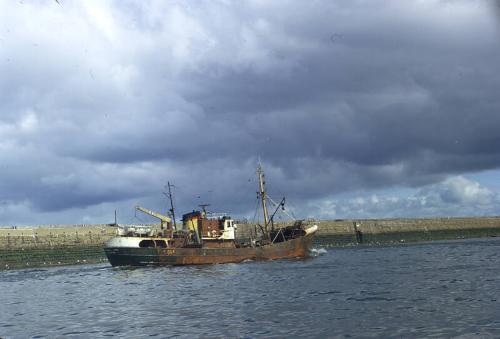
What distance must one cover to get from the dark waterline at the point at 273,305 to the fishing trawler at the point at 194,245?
45.3ft

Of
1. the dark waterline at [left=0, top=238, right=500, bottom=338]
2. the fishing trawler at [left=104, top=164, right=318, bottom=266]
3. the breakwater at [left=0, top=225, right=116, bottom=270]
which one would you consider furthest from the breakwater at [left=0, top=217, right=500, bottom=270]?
the dark waterline at [left=0, top=238, right=500, bottom=338]

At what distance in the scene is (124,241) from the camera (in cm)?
5941

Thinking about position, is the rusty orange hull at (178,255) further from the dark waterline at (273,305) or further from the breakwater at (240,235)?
the dark waterline at (273,305)

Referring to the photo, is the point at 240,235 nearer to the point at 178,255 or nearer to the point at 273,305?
the point at 178,255

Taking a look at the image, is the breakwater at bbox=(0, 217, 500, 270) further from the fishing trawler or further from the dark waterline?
the dark waterline

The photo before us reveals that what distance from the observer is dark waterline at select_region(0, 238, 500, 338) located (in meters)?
21.0

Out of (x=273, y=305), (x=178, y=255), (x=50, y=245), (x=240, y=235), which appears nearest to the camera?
(x=273, y=305)

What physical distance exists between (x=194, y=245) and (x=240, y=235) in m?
39.0

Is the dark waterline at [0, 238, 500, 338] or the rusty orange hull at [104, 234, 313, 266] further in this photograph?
the rusty orange hull at [104, 234, 313, 266]

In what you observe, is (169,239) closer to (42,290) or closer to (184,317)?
(42,290)

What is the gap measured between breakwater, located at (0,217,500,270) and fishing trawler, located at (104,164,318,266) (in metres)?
8.09

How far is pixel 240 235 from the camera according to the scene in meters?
99.9

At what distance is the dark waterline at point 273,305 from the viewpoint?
68.9 ft

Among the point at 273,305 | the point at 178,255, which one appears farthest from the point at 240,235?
the point at 273,305
